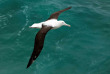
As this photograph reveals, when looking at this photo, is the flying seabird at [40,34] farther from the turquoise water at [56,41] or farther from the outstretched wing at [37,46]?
the turquoise water at [56,41]

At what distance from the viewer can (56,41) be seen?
Answer: 1580 centimetres

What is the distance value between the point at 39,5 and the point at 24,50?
687 cm

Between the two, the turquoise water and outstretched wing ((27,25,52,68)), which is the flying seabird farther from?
the turquoise water

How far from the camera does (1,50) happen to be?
14.9 metres

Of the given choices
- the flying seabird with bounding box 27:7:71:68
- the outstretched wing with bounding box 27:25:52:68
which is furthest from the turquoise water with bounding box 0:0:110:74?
the outstretched wing with bounding box 27:25:52:68

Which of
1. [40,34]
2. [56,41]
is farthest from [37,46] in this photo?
[56,41]

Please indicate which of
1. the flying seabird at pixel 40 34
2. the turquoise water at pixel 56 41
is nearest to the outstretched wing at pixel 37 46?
the flying seabird at pixel 40 34

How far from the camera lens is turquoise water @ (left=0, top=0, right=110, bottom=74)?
14094mm

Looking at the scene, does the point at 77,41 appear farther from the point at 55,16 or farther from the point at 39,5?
the point at 39,5

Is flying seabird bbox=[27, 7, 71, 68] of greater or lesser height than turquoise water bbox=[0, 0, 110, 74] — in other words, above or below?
above

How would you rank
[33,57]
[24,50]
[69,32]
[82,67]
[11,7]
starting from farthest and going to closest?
[11,7]
[69,32]
[24,50]
[82,67]
[33,57]

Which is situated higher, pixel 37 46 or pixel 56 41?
pixel 37 46

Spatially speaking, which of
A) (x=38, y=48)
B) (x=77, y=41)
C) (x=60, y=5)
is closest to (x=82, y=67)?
(x=77, y=41)

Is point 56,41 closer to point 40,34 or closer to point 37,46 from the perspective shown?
point 40,34
